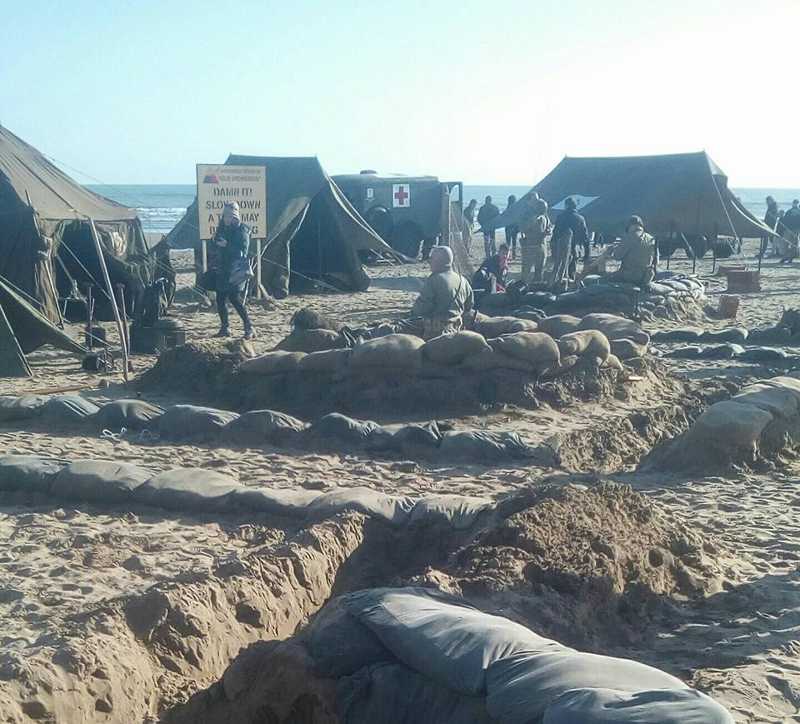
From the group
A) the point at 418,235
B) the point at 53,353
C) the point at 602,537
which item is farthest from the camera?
the point at 418,235

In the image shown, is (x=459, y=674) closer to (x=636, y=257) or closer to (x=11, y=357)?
(x=11, y=357)

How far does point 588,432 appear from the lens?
812 cm

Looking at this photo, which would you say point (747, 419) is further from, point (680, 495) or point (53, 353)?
point (53, 353)

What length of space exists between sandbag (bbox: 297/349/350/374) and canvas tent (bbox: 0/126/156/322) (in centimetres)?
386

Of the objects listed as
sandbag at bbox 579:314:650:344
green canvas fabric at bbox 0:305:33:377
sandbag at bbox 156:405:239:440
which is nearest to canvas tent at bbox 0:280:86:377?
green canvas fabric at bbox 0:305:33:377

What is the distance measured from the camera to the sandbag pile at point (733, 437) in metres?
7.08

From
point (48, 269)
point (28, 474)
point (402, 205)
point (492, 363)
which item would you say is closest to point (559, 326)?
point (492, 363)

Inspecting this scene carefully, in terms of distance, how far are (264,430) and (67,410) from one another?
1.74 m

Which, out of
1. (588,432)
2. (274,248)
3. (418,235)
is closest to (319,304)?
(274,248)

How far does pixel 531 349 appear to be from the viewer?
909 cm

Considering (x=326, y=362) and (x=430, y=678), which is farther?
(x=326, y=362)

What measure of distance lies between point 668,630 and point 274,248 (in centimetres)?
1382

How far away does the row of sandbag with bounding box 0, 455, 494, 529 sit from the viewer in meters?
5.59

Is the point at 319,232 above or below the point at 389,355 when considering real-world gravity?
above
